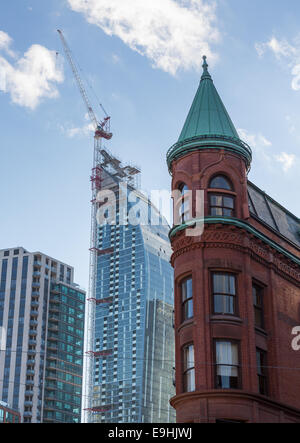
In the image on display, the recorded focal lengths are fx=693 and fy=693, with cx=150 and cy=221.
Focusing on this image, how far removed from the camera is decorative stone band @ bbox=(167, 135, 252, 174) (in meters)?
40.9

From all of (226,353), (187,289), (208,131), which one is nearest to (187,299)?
(187,289)

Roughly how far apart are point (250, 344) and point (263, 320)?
342cm

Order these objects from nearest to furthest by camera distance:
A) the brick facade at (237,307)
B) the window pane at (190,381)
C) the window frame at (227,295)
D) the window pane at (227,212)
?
1. the brick facade at (237,307)
2. the window pane at (190,381)
3. the window frame at (227,295)
4. the window pane at (227,212)

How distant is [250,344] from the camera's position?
36.5 metres

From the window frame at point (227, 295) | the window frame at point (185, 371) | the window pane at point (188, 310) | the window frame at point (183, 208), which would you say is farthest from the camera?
the window frame at point (183, 208)

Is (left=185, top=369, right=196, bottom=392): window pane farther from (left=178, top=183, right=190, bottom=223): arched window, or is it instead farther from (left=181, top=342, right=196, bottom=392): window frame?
(left=178, top=183, right=190, bottom=223): arched window

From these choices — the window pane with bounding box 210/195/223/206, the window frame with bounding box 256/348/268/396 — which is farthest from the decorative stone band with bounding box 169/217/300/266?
the window frame with bounding box 256/348/268/396

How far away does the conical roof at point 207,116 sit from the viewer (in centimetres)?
4166

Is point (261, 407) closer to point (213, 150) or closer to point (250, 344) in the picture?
point (250, 344)

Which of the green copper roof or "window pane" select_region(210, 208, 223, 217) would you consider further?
the green copper roof

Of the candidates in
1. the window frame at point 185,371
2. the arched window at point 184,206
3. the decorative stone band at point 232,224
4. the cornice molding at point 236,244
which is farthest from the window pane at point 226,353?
the arched window at point 184,206

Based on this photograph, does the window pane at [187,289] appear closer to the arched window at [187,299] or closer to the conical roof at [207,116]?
the arched window at [187,299]

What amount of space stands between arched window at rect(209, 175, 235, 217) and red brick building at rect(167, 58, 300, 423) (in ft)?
0.19
